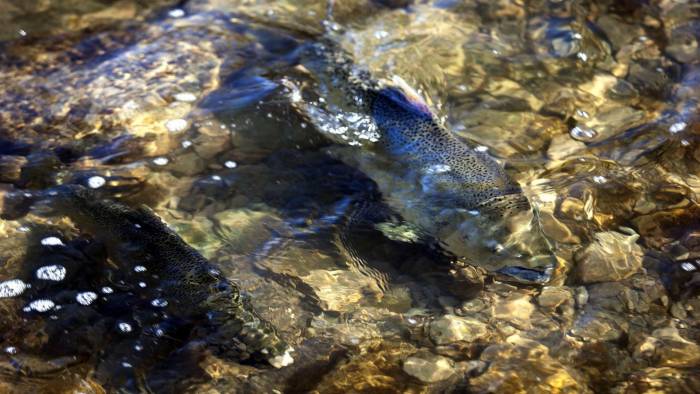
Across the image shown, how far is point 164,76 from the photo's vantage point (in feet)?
18.7

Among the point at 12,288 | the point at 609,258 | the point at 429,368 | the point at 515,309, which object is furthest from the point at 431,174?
the point at 12,288

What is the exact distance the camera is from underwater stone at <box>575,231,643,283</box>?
4023 mm

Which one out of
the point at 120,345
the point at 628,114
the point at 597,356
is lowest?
the point at 120,345

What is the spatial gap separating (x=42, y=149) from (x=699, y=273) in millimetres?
4451

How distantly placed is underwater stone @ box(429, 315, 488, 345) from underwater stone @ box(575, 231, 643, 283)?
2.45 ft

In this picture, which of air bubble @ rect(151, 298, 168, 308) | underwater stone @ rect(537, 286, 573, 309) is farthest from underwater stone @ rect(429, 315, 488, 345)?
air bubble @ rect(151, 298, 168, 308)

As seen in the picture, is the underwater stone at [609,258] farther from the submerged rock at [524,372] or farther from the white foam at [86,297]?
the white foam at [86,297]

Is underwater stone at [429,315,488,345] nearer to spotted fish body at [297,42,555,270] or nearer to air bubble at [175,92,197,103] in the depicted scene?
spotted fish body at [297,42,555,270]

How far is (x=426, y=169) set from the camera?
14.8ft

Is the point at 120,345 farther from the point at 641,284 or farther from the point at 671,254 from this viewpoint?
the point at 671,254

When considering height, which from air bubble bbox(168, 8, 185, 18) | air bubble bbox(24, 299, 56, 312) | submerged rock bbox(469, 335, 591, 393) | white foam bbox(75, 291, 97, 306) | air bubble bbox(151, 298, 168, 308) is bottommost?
air bubble bbox(24, 299, 56, 312)

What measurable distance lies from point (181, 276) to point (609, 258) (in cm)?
255

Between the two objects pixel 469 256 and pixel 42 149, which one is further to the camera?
pixel 42 149

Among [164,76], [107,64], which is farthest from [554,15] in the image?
[107,64]
